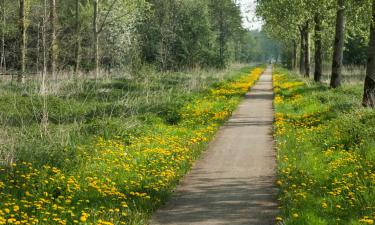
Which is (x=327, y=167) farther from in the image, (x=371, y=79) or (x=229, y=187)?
(x=371, y=79)

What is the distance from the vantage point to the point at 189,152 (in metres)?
10.3

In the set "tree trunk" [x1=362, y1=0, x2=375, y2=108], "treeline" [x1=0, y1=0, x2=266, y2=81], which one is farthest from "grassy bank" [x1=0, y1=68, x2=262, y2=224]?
"treeline" [x1=0, y1=0, x2=266, y2=81]

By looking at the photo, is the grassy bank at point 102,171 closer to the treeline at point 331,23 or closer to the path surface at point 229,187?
the path surface at point 229,187

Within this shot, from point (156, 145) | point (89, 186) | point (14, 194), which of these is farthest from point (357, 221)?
point (156, 145)

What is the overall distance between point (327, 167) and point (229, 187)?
2225 millimetres

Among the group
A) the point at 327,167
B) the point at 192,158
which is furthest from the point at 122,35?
the point at 327,167

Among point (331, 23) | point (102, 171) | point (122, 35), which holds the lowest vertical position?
point (102, 171)

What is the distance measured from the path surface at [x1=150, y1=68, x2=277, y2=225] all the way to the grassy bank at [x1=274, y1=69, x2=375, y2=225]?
31 centimetres

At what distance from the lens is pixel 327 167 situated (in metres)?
8.77

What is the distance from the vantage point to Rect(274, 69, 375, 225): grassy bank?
20.5ft

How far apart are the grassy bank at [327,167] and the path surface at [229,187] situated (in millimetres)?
307

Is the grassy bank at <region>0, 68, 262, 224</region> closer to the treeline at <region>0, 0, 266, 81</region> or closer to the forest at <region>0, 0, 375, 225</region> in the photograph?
the forest at <region>0, 0, 375, 225</region>

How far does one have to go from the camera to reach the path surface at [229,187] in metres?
6.45

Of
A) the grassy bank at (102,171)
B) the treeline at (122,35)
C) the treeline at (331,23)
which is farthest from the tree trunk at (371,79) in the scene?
the treeline at (122,35)
